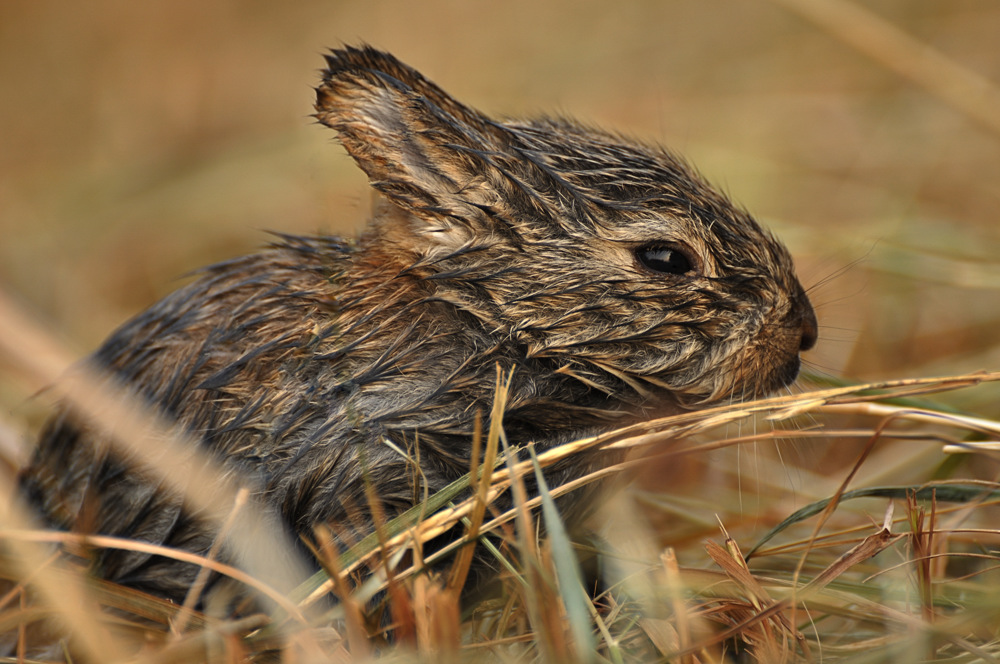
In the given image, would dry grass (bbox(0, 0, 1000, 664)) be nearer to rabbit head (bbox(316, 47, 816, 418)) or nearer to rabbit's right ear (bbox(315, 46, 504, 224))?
rabbit head (bbox(316, 47, 816, 418))

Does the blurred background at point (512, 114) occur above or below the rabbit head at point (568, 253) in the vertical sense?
above

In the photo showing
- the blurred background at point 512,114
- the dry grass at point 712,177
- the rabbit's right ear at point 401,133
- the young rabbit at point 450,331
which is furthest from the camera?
the blurred background at point 512,114

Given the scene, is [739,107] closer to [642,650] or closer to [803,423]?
[803,423]

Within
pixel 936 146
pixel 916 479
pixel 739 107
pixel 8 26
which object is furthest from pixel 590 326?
pixel 8 26

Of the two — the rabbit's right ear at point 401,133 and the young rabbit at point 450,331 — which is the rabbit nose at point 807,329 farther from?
the rabbit's right ear at point 401,133

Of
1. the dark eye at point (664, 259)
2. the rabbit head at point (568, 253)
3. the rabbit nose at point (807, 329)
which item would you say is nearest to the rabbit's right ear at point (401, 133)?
the rabbit head at point (568, 253)

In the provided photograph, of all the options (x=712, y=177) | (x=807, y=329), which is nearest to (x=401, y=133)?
(x=807, y=329)

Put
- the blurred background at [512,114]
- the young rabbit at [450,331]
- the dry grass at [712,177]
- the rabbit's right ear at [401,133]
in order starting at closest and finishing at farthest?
the dry grass at [712,177] → the young rabbit at [450,331] → the rabbit's right ear at [401,133] → the blurred background at [512,114]

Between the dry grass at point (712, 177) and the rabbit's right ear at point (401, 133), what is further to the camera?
the rabbit's right ear at point (401, 133)
